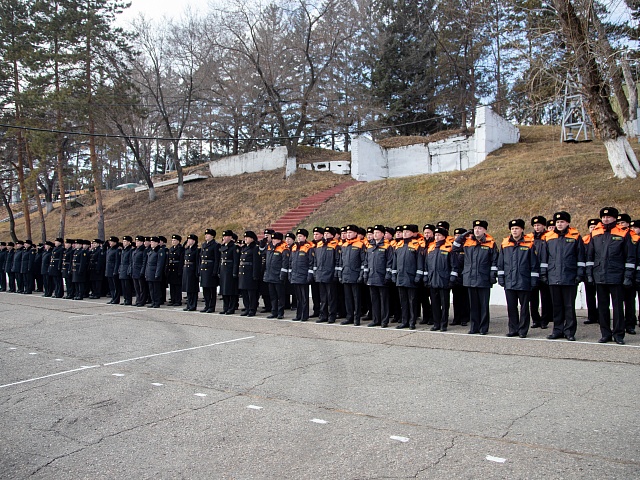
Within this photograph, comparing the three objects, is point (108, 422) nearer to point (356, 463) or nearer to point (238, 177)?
point (356, 463)

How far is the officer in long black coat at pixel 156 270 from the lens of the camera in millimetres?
14773

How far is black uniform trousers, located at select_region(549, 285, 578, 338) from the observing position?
8.37 meters

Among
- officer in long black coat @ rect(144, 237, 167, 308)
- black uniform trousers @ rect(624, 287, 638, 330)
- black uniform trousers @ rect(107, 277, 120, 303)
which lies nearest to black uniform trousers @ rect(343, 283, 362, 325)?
black uniform trousers @ rect(624, 287, 638, 330)

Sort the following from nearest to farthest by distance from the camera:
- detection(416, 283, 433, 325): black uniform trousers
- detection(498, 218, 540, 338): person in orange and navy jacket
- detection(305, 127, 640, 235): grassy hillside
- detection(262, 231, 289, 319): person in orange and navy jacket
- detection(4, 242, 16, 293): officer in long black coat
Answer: detection(498, 218, 540, 338): person in orange and navy jacket → detection(416, 283, 433, 325): black uniform trousers → detection(262, 231, 289, 319): person in orange and navy jacket → detection(305, 127, 640, 235): grassy hillside → detection(4, 242, 16, 293): officer in long black coat

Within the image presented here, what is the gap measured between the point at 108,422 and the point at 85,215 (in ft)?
140

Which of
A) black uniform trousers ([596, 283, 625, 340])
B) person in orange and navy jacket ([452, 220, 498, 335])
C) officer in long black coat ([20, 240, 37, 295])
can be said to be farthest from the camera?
officer in long black coat ([20, 240, 37, 295])

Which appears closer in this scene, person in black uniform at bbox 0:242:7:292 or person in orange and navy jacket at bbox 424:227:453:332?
person in orange and navy jacket at bbox 424:227:453:332

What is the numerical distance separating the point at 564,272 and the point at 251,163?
32.7m

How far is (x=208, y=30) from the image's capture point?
36.4m

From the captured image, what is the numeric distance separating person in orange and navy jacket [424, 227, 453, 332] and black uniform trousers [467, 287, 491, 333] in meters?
0.54

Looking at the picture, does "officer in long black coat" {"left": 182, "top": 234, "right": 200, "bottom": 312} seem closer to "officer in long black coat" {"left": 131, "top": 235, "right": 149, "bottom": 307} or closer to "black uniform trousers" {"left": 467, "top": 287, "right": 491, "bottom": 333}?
"officer in long black coat" {"left": 131, "top": 235, "right": 149, "bottom": 307}

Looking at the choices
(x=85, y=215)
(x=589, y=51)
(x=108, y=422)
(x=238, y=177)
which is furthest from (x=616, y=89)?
(x=85, y=215)

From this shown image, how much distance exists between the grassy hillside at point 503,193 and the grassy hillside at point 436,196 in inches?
1.3

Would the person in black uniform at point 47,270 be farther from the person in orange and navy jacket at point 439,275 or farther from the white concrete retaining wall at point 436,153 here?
the white concrete retaining wall at point 436,153
